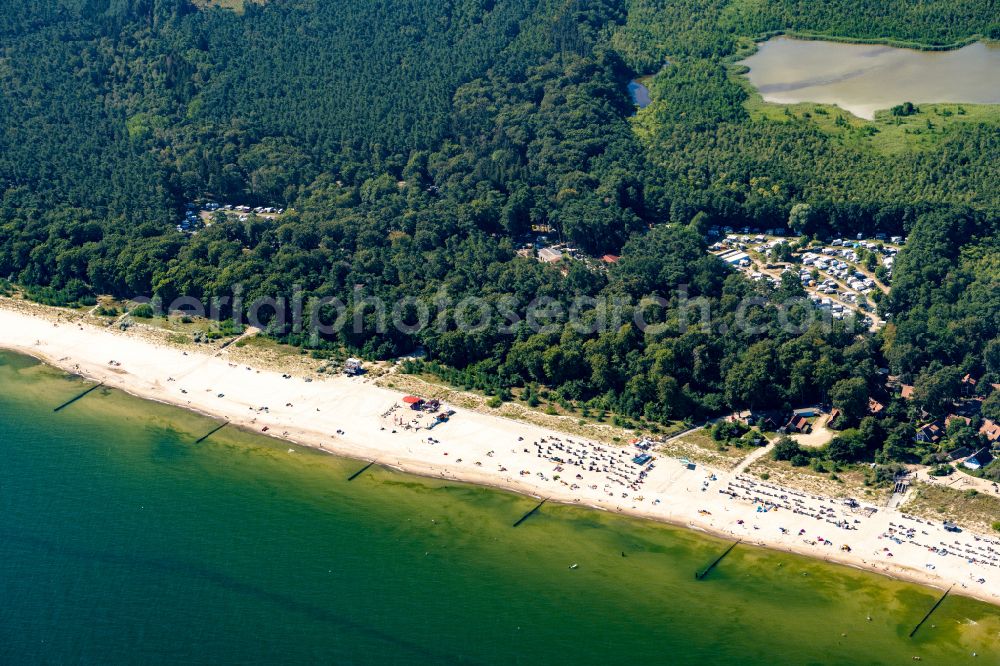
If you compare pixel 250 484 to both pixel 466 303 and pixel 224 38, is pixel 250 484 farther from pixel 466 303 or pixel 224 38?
pixel 224 38

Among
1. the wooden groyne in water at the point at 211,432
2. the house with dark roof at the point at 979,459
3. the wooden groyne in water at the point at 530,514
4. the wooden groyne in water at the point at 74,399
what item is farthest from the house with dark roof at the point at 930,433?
the wooden groyne in water at the point at 74,399

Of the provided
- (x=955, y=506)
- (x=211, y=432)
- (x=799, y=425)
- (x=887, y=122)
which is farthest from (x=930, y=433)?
(x=887, y=122)

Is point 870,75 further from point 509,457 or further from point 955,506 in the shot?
point 509,457

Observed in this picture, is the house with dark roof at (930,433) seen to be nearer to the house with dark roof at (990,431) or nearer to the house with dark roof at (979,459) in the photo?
the house with dark roof at (990,431)

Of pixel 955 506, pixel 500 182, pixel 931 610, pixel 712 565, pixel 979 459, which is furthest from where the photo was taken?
pixel 500 182

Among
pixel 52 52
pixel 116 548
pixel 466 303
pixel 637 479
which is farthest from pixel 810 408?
pixel 52 52
